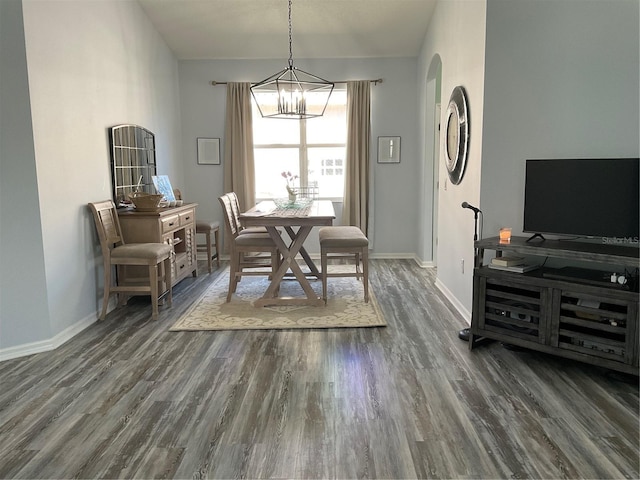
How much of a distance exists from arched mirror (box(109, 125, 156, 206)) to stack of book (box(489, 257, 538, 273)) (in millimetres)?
3303

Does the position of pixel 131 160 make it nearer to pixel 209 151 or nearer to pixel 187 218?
pixel 187 218

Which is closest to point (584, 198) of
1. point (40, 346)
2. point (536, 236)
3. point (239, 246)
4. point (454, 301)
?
point (536, 236)

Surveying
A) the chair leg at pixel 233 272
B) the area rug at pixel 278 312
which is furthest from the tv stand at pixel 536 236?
the chair leg at pixel 233 272

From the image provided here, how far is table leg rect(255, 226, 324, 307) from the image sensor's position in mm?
4242

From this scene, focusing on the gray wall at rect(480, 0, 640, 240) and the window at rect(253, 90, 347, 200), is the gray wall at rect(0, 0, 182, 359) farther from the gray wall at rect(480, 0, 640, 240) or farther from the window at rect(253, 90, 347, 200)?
the gray wall at rect(480, 0, 640, 240)

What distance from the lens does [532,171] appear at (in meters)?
3.29

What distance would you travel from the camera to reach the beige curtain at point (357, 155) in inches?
251

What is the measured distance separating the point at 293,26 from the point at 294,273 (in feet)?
10.5

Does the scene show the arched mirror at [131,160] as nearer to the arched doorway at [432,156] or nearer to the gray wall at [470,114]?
the gray wall at [470,114]

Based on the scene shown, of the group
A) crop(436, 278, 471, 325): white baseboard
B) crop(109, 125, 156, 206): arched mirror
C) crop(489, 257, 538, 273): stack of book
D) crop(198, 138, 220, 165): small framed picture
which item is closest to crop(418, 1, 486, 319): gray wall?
crop(436, 278, 471, 325): white baseboard

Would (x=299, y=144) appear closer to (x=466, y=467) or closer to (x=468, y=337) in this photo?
(x=468, y=337)

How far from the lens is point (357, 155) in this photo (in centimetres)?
643

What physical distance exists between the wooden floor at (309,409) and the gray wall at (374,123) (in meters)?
3.10

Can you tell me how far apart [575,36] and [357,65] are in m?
3.49
